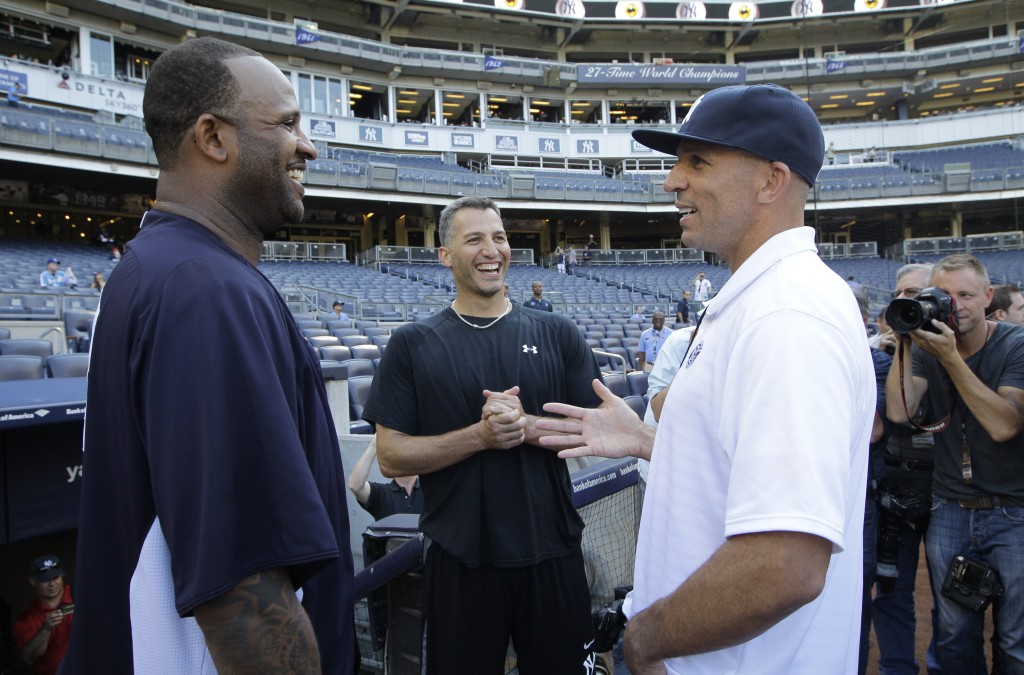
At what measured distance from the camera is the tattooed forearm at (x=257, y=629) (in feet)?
3.06

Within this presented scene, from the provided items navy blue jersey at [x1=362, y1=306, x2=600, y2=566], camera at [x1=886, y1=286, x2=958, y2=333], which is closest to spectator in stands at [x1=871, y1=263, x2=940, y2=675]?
camera at [x1=886, y1=286, x2=958, y2=333]

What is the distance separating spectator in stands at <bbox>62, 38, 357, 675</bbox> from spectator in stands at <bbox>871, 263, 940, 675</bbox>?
2824 millimetres

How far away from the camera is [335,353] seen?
28.2 feet

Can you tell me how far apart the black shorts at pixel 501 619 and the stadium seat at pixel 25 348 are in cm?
716

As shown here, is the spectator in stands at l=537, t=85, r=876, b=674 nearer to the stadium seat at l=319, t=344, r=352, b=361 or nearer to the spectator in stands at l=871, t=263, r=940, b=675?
the spectator in stands at l=871, t=263, r=940, b=675

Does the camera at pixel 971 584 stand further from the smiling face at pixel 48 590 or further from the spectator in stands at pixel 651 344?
the spectator in stands at pixel 651 344

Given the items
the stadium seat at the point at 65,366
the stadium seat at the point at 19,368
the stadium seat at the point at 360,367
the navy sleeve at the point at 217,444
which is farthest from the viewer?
the stadium seat at the point at 360,367

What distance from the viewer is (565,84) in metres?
36.1

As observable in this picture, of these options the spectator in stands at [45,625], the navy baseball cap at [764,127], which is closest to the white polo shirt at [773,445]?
the navy baseball cap at [764,127]

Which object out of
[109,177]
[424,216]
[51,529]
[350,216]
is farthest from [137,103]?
[51,529]

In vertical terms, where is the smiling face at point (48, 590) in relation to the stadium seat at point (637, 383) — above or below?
below

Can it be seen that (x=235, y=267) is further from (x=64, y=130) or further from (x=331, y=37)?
(x=331, y=37)

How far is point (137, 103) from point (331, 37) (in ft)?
32.3

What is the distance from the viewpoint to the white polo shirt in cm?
98
